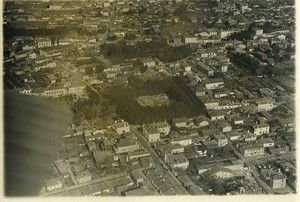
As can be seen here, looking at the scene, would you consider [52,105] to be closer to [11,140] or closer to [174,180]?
[11,140]

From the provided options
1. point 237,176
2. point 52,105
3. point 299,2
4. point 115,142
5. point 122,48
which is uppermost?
point 299,2

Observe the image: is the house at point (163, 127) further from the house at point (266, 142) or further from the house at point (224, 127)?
the house at point (266, 142)

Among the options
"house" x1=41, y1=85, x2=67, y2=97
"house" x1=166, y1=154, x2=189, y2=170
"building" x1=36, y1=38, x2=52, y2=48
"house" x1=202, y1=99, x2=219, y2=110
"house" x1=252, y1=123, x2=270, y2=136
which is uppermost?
"building" x1=36, y1=38, x2=52, y2=48

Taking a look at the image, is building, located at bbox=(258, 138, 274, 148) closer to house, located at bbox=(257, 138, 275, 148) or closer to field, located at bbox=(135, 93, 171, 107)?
house, located at bbox=(257, 138, 275, 148)

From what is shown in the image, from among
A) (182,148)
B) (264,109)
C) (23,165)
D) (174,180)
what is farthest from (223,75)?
(23,165)

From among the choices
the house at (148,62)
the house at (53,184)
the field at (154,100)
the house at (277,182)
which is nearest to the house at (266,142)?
the house at (277,182)

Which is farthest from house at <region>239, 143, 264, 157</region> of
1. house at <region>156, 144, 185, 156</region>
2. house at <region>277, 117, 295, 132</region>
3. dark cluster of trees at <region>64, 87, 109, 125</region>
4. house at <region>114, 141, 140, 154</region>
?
dark cluster of trees at <region>64, 87, 109, 125</region>
